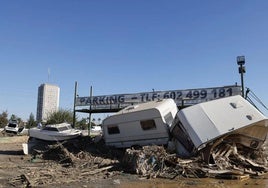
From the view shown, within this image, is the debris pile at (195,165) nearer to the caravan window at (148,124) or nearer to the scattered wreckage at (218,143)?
the scattered wreckage at (218,143)

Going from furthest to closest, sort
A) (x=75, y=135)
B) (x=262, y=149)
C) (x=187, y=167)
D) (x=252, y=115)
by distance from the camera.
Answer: (x=75, y=135) < (x=262, y=149) < (x=252, y=115) < (x=187, y=167)

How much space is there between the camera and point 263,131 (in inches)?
628

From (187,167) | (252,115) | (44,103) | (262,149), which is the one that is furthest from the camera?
(44,103)

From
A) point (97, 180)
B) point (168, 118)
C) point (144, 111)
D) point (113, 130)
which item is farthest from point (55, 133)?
point (97, 180)

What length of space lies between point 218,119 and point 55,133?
12.1 m

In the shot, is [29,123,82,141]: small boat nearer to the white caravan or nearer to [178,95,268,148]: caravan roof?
the white caravan

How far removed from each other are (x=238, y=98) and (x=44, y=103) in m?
114

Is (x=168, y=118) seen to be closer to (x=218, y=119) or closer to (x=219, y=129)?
(x=218, y=119)

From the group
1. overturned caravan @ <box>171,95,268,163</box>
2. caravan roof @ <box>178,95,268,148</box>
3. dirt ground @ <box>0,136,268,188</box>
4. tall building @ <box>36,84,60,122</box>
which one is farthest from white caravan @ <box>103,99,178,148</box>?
tall building @ <box>36,84,60,122</box>

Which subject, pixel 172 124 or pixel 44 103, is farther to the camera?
pixel 44 103

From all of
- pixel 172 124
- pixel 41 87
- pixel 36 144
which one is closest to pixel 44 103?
pixel 41 87

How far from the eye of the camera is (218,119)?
50.1ft

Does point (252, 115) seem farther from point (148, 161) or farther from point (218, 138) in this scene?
point (148, 161)

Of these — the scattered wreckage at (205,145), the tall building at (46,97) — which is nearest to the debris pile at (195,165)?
the scattered wreckage at (205,145)
